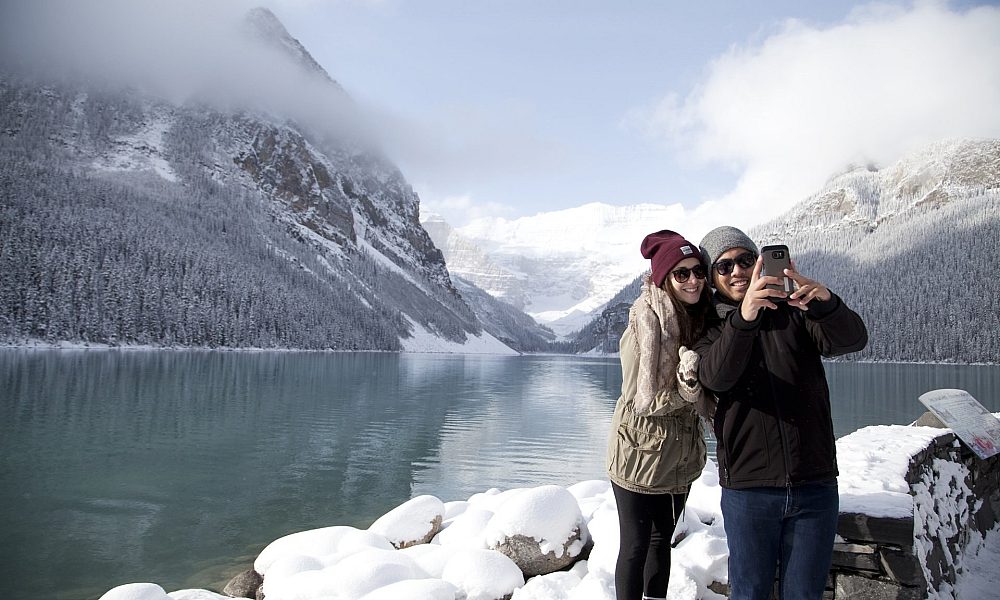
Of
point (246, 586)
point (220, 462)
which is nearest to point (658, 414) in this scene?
point (246, 586)

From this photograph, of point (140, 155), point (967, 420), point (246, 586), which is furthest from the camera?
point (140, 155)

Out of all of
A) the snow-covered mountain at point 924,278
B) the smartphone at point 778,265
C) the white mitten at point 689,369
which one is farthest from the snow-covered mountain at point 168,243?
the snow-covered mountain at point 924,278

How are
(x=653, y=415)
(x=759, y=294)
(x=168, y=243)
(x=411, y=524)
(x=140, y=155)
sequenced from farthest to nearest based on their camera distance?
(x=140, y=155) → (x=168, y=243) → (x=411, y=524) → (x=653, y=415) → (x=759, y=294)

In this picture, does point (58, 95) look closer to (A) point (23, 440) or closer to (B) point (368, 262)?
(B) point (368, 262)

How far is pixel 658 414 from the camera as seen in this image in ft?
10.7

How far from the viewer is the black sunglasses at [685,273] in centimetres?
315

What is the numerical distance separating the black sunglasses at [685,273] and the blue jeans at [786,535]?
3.66 ft

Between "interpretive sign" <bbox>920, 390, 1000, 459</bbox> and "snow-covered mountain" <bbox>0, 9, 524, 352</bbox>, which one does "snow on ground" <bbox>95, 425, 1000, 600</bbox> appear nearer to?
"interpretive sign" <bbox>920, 390, 1000, 459</bbox>

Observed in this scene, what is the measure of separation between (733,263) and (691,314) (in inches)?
16.8

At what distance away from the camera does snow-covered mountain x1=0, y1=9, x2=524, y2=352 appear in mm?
77188

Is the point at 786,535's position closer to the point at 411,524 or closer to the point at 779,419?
the point at 779,419

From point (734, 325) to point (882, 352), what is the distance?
12956 centimetres

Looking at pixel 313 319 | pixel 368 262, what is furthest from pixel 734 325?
pixel 368 262

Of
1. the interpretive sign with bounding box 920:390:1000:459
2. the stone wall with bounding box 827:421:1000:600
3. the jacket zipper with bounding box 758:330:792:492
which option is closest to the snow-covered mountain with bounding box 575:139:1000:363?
the interpretive sign with bounding box 920:390:1000:459
